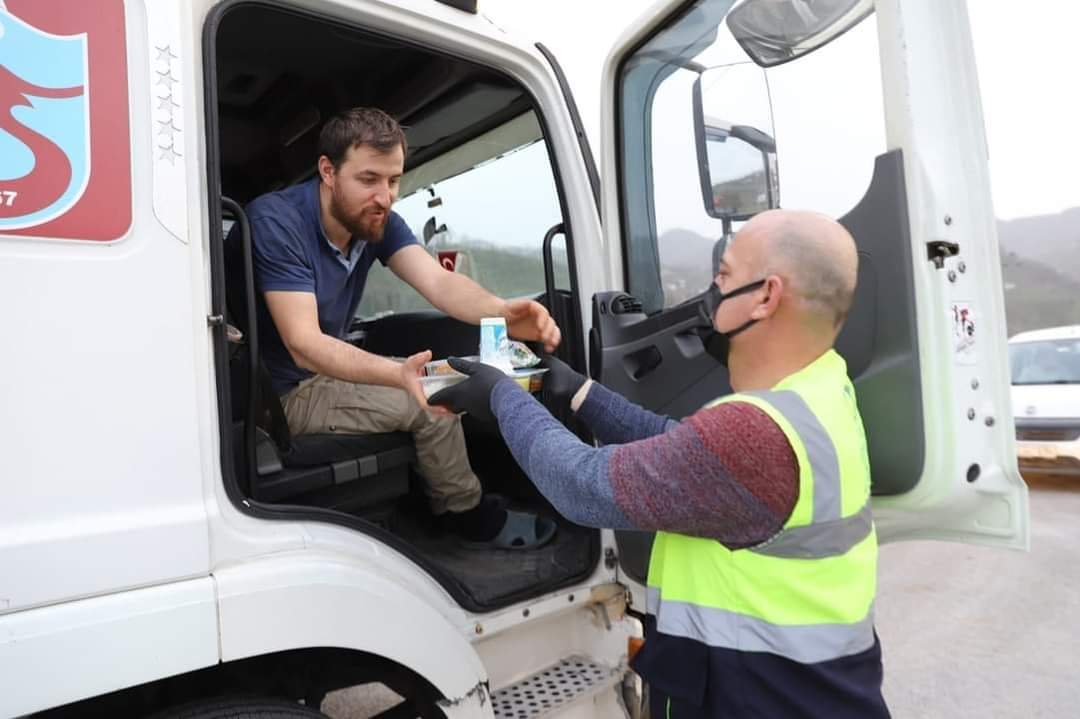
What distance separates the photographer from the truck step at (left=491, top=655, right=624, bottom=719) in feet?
6.23

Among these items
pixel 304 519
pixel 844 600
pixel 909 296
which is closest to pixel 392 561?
pixel 304 519

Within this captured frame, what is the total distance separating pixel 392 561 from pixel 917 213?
137cm

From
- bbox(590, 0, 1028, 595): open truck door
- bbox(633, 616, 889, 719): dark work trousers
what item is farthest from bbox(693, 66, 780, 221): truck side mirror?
bbox(633, 616, 889, 719): dark work trousers

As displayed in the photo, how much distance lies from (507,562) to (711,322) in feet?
4.03

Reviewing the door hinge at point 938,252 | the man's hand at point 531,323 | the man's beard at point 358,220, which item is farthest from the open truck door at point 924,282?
the man's beard at point 358,220

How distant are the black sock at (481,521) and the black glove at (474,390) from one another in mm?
1029

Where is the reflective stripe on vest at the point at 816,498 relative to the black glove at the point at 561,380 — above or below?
below

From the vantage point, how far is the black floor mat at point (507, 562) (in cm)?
201

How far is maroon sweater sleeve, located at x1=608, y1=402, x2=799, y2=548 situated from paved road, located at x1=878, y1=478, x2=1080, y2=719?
2570mm

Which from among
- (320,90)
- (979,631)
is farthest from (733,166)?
(979,631)

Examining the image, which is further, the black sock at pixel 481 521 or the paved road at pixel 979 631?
the paved road at pixel 979 631

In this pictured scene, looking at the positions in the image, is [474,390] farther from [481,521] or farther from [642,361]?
[481,521]

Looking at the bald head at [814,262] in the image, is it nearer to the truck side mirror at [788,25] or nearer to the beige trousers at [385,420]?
the truck side mirror at [788,25]

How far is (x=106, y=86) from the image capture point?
1180mm
